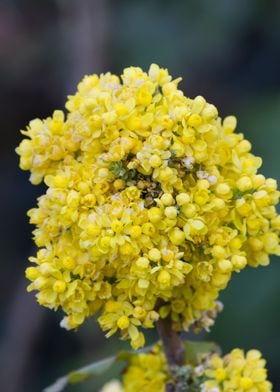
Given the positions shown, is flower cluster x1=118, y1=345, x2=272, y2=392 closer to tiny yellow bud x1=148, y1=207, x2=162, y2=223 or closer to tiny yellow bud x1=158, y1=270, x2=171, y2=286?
tiny yellow bud x1=158, y1=270, x2=171, y2=286

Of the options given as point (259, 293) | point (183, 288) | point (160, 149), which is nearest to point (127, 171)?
point (160, 149)

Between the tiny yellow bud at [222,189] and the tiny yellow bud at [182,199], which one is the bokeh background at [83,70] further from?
the tiny yellow bud at [182,199]

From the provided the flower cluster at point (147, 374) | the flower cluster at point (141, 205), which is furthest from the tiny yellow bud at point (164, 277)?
the flower cluster at point (147, 374)

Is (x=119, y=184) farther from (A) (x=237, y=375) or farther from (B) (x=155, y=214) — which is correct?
(A) (x=237, y=375)

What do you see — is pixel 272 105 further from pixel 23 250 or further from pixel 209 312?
pixel 209 312

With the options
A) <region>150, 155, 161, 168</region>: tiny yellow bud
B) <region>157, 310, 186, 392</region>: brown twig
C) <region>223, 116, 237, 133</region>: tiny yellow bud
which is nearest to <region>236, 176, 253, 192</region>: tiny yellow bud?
<region>223, 116, 237, 133</region>: tiny yellow bud

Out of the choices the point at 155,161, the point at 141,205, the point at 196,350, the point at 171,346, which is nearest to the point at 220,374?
the point at 171,346
